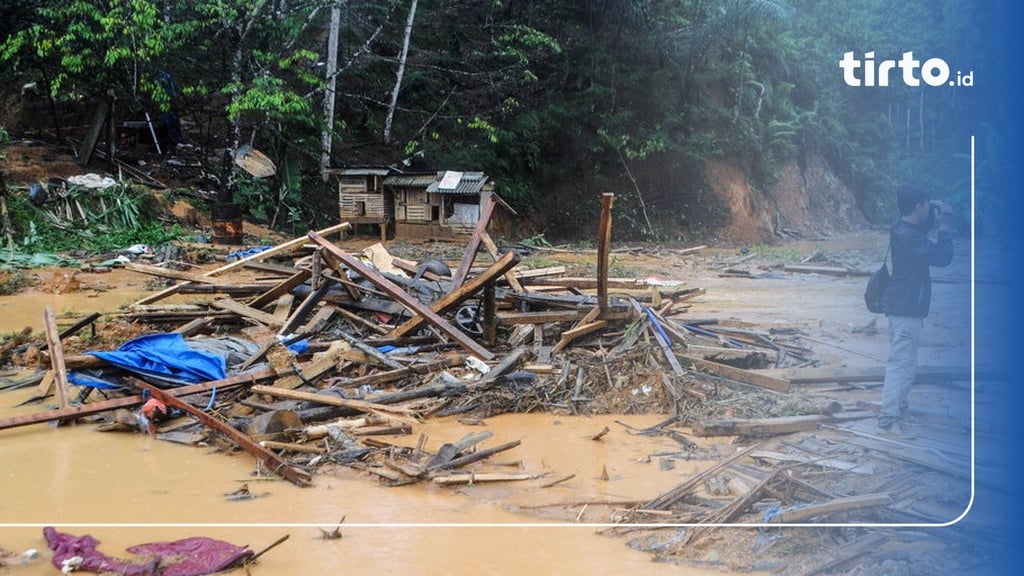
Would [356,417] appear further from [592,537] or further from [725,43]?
[725,43]

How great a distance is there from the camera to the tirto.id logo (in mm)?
2420

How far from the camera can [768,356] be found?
6059mm

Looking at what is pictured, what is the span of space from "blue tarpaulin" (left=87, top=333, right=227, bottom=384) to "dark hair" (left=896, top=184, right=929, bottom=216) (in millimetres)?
4232

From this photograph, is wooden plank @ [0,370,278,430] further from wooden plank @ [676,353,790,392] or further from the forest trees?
the forest trees

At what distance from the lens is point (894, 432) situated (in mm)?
3281

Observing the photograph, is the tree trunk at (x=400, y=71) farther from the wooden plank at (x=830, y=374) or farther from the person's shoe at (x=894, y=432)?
the person's shoe at (x=894, y=432)

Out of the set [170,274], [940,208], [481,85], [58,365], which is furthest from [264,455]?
[481,85]

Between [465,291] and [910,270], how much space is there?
342cm

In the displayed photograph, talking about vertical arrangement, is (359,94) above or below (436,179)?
above

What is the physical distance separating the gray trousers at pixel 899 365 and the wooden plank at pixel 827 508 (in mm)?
359

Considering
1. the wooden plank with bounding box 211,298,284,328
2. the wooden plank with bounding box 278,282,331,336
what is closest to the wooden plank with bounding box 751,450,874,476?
the wooden plank with bounding box 278,282,331,336

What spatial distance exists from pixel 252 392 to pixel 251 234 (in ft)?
29.0

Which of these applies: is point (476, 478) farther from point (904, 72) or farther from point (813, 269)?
point (813, 269)

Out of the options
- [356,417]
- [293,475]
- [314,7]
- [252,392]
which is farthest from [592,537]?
[314,7]
